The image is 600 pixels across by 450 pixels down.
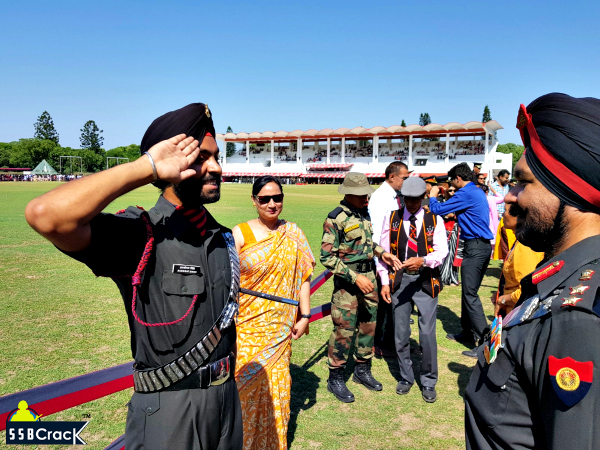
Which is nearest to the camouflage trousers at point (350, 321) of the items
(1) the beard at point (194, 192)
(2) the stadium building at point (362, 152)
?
(1) the beard at point (194, 192)

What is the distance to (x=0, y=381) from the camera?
4.05 metres

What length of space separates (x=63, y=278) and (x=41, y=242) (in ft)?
16.9

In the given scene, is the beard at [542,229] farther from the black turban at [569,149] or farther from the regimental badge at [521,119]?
the regimental badge at [521,119]

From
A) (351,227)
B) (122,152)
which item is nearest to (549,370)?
(351,227)

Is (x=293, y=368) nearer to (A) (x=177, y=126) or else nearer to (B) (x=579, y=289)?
(A) (x=177, y=126)

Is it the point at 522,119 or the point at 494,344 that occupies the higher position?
the point at 522,119

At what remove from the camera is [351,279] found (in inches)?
162

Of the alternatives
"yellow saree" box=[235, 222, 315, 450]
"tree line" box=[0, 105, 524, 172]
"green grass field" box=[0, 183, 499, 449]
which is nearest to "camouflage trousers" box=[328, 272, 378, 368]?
"green grass field" box=[0, 183, 499, 449]

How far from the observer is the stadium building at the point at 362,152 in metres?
64.6

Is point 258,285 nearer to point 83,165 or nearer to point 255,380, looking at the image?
point 255,380

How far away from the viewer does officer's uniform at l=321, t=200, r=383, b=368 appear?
4.25 m

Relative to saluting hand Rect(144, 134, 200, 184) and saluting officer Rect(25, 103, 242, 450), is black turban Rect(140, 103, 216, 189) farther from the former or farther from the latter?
saluting hand Rect(144, 134, 200, 184)

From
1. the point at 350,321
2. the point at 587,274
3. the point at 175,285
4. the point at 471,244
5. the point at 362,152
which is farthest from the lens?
the point at 362,152

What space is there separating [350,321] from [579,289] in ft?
10.6
